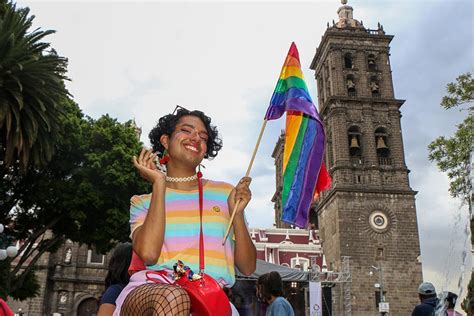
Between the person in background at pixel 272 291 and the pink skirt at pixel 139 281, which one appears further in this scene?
the person in background at pixel 272 291

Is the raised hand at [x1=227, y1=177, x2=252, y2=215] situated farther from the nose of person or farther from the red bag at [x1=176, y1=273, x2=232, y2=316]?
the red bag at [x1=176, y1=273, x2=232, y2=316]

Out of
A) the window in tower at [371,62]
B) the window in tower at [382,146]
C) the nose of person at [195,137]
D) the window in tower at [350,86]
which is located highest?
the window in tower at [371,62]

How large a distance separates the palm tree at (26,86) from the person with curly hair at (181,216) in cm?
1033

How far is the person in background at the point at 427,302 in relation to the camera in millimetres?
5625

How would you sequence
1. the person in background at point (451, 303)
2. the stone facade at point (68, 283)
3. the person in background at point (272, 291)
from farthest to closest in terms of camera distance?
the stone facade at point (68, 283) < the person in background at point (451, 303) < the person in background at point (272, 291)

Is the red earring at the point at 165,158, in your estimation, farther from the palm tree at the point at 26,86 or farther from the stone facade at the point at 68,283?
the stone facade at the point at 68,283

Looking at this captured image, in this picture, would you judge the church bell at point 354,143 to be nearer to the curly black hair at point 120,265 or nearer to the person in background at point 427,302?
the person in background at point 427,302

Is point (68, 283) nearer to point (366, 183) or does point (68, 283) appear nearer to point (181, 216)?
point (366, 183)

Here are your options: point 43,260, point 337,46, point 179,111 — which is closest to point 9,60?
point 179,111

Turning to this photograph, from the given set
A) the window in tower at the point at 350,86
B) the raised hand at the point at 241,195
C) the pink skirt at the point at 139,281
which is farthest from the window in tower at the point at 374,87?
the pink skirt at the point at 139,281

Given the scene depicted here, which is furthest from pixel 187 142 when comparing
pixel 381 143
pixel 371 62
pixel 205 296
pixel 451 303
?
pixel 371 62

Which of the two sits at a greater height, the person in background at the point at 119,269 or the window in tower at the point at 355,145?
the window in tower at the point at 355,145

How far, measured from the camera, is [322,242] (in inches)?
1417

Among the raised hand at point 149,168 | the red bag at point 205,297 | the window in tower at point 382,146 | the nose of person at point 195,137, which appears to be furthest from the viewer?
the window in tower at point 382,146
